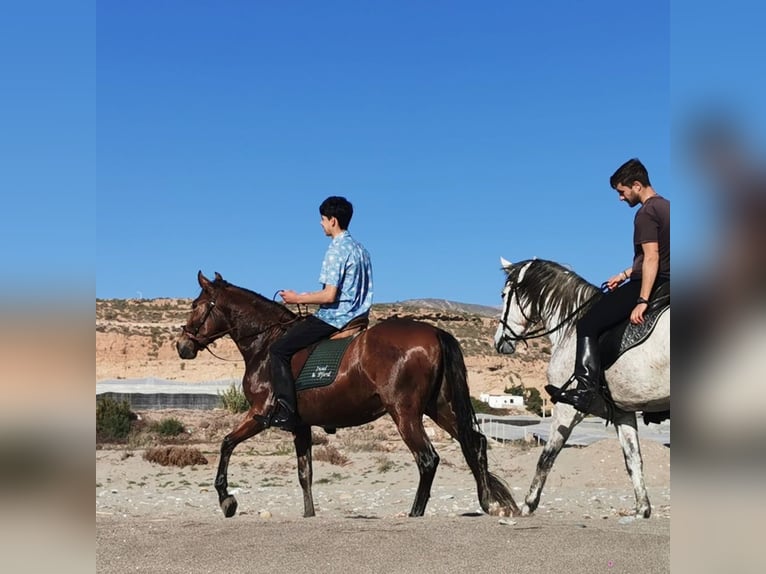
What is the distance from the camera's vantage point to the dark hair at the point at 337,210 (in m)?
10.1

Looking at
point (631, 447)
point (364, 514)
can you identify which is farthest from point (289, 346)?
point (364, 514)

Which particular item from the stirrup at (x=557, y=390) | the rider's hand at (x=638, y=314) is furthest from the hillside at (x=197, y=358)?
the rider's hand at (x=638, y=314)

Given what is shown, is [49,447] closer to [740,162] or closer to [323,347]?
[740,162]

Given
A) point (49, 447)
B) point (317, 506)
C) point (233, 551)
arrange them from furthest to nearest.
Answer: point (317, 506), point (233, 551), point (49, 447)

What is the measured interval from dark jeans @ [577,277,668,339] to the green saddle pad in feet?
8.38

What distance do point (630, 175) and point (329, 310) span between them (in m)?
3.56

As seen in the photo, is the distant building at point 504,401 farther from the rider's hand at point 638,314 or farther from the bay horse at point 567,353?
the rider's hand at point 638,314

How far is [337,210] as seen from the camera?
10.1 m

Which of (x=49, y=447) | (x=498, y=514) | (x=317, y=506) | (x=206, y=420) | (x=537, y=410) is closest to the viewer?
(x=49, y=447)

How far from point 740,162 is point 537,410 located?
4350 cm

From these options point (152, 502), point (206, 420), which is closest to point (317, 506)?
point (152, 502)

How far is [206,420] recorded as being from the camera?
3503cm

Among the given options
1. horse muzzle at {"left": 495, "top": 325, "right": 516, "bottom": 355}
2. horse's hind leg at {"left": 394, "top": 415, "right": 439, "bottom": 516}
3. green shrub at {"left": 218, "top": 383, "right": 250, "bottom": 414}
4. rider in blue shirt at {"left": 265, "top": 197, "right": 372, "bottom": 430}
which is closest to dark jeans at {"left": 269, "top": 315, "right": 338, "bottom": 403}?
rider in blue shirt at {"left": 265, "top": 197, "right": 372, "bottom": 430}

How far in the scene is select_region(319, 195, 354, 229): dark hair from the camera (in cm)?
1012
